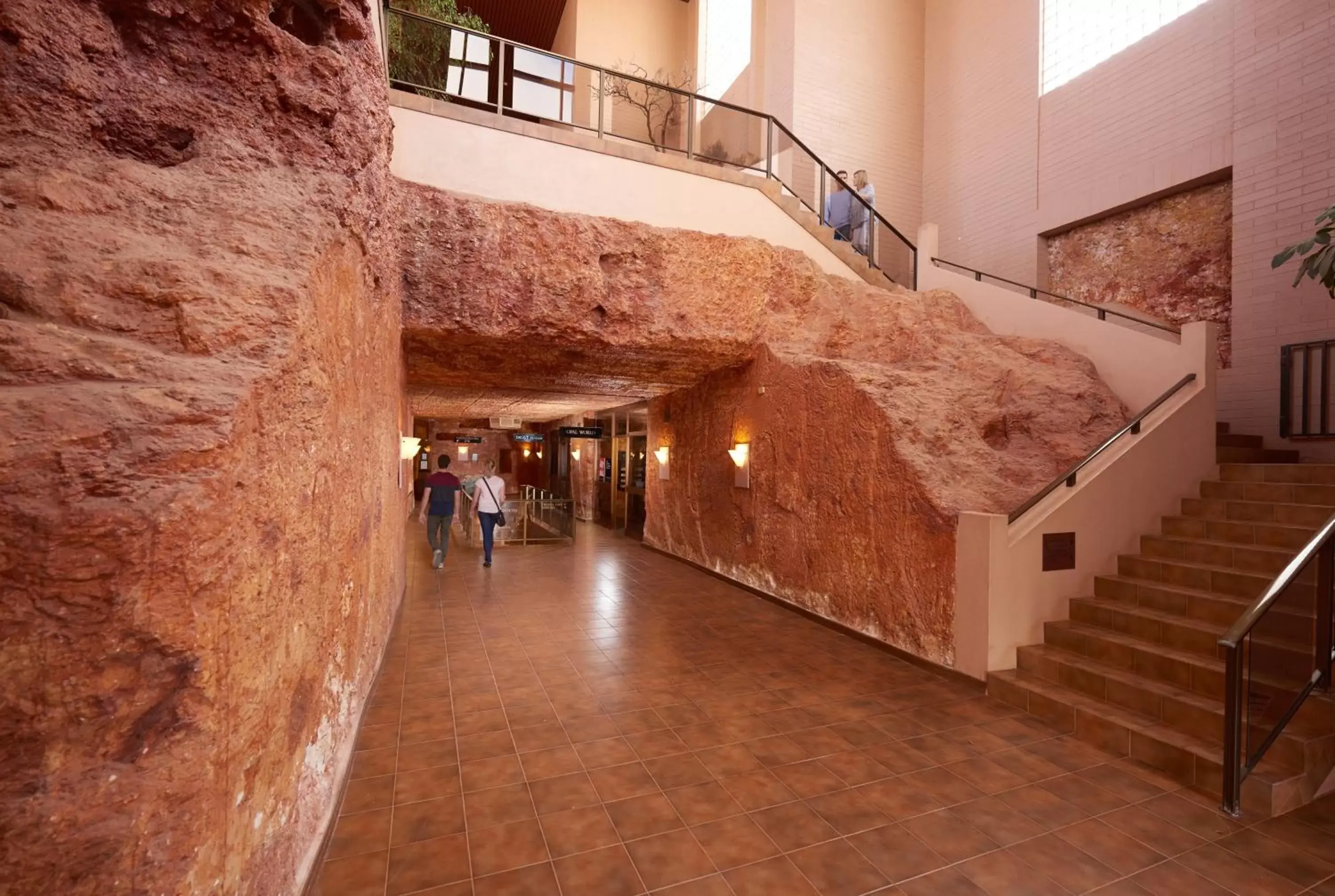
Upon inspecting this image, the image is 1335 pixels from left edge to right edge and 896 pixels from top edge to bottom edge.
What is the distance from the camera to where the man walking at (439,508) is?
8977 millimetres

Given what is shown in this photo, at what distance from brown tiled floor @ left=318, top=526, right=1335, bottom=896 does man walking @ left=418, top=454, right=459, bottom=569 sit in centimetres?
382

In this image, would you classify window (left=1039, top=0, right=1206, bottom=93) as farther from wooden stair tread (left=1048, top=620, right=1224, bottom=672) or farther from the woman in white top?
the woman in white top

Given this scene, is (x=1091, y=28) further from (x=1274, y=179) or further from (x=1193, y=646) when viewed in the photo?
(x=1193, y=646)

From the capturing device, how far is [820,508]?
6.39m

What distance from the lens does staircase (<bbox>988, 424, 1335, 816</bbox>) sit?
129 inches

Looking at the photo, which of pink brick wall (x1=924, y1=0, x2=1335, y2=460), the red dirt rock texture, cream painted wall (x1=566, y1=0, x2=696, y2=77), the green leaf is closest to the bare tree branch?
the red dirt rock texture

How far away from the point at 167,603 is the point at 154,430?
1.45ft

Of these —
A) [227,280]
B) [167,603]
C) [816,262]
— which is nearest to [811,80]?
[816,262]

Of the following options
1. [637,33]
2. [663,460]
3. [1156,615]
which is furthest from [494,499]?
[637,33]

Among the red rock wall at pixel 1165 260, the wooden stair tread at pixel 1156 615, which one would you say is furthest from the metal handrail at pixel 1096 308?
the wooden stair tread at pixel 1156 615

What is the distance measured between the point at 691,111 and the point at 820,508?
6012 mm

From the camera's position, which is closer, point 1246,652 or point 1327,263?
point 1246,652

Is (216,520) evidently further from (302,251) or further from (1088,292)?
(1088,292)

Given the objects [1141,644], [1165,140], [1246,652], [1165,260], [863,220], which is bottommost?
[1141,644]
